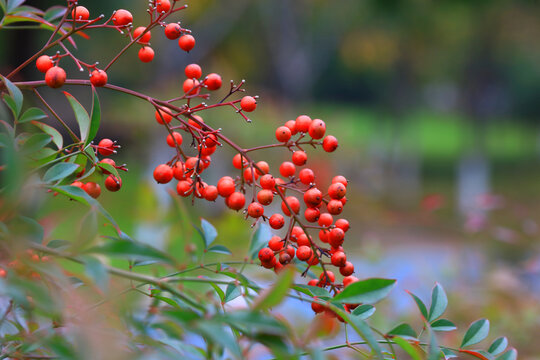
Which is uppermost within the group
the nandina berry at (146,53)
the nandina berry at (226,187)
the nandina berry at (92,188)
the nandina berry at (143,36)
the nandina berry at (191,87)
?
the nandina berry at (143,36)

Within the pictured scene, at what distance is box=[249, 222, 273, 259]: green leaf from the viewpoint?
521mm

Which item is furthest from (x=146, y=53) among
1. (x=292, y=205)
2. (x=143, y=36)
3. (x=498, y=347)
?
(x=498, y=347)

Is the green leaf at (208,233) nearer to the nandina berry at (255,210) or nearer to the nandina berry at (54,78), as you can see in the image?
the nandina berry at (255,210)

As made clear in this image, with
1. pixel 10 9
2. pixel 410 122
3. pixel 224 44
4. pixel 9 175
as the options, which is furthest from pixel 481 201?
pixel 410 122

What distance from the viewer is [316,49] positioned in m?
13.4

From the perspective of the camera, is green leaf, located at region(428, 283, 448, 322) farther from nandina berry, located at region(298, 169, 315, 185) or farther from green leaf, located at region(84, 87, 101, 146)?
green leaf, located at region(84, 87, 101, 146)

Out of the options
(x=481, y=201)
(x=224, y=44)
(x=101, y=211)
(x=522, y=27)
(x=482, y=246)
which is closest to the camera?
(x=101, y=211)

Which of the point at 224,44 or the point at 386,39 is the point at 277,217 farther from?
the point at 386,39

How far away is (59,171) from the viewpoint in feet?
1.42

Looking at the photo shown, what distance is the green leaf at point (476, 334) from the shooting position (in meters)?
0.47

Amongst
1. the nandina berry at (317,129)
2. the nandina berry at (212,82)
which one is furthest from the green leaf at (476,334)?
the nandina berry at (212,82)

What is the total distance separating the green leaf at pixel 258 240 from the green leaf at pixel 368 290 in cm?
15

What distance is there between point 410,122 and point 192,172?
17675mm

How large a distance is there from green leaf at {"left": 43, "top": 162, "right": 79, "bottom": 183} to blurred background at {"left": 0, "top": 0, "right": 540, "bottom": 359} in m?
0.48
